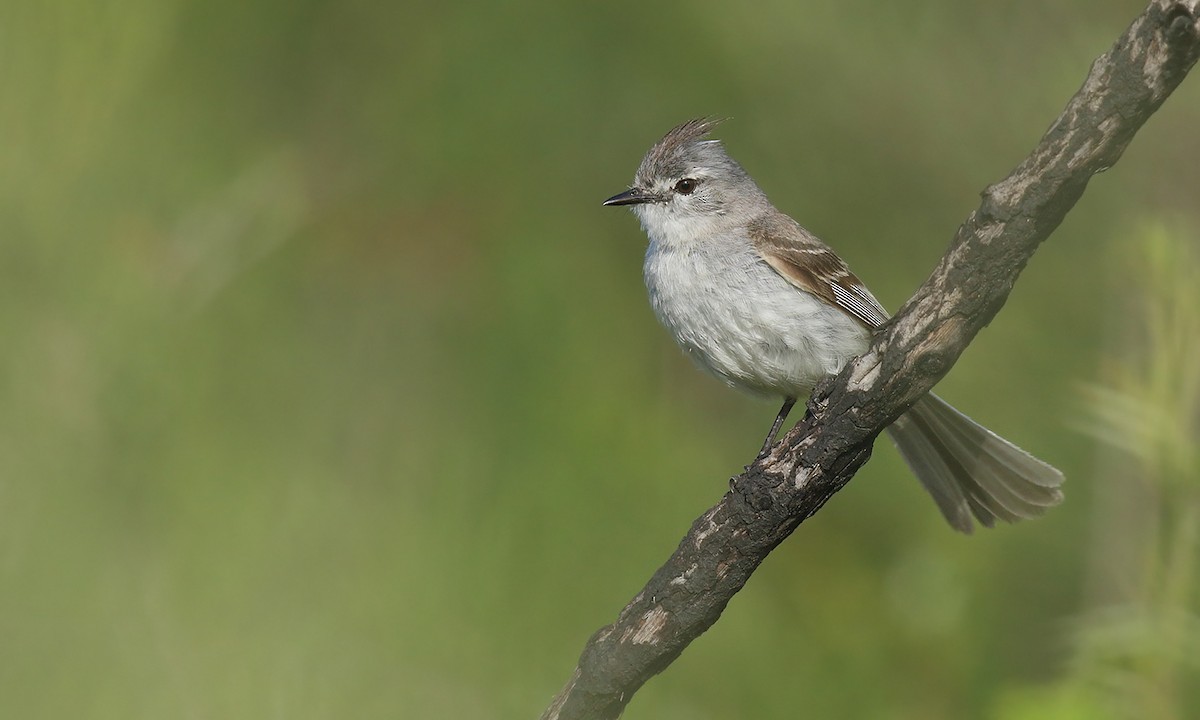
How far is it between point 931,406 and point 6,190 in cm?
192

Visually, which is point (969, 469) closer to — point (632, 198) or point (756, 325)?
point (756, 325)

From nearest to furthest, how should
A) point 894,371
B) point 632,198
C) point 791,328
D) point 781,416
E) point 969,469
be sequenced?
point 894,371
point 969,469
point 791,328
point 781,416
point 632,198

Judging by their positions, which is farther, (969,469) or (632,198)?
(632,198)

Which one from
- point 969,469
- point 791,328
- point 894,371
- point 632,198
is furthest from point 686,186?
point 894,371

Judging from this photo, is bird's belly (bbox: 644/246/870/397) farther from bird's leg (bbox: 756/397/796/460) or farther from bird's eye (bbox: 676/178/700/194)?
bird's eye (bbox: 676/178/700/194)

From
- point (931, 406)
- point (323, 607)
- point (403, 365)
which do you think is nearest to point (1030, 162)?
point (323, 607)

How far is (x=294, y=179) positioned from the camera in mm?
3285

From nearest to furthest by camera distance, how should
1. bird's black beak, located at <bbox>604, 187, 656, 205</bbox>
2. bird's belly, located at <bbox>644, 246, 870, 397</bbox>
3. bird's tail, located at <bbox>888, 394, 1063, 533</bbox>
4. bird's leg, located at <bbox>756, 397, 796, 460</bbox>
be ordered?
bird's tail, located at <bbox>888, 394, 1063, 533</bbox> → bird's belly, located at <bbox>644, 246, 870, 397</bbox> → bird's leg, located at <bbox>756, 397, 796, 460</bbox> → bird's black beak, located at <bbox>604, 187, 656, 205</bbox>

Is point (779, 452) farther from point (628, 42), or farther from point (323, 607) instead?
point (628, 42)

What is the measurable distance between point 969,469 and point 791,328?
54cm

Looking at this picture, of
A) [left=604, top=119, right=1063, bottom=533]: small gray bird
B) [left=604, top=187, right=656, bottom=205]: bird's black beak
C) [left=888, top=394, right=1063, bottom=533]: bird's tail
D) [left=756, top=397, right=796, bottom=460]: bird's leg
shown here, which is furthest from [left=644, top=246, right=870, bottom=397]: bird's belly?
[left=604, top=187, right=656, bottom=205]: bird's black beak

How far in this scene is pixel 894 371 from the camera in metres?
1.68

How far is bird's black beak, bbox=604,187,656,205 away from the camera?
→ 348 cm

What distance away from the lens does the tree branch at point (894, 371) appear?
138 centimetres
